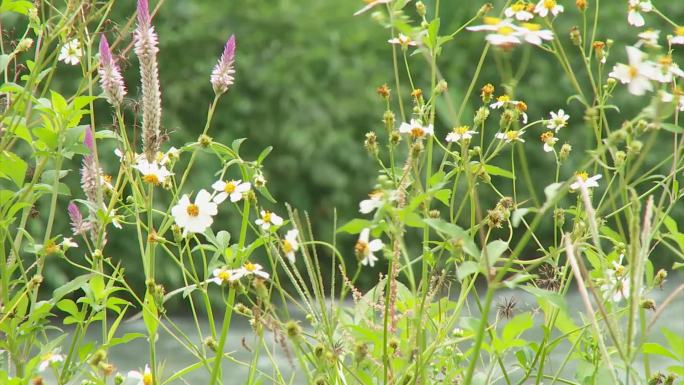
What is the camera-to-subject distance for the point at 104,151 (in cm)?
409

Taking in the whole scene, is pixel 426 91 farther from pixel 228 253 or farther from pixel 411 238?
pixel 228 253

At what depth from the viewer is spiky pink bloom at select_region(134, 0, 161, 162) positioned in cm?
135

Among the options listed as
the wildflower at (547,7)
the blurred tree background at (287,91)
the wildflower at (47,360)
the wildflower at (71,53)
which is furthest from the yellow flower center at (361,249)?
the blurred tree background at (287,91)

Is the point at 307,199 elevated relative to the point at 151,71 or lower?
lower

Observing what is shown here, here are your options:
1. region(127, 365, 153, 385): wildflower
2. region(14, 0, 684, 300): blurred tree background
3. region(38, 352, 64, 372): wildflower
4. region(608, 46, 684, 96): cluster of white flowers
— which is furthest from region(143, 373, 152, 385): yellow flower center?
region(14, 0, 684, 300): blurred tree background

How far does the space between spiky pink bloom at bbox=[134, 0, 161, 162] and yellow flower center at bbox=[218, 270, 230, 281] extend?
184 mm

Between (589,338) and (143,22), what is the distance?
752 millimetres

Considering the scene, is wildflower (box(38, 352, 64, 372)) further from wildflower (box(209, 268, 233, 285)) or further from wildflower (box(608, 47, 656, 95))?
wildflower (box(608, 47, 656, 95))

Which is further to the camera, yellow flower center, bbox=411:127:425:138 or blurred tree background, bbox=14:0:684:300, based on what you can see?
blurred tree background, bbox=14:0:684:300

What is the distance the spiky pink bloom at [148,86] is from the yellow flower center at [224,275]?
0.18m

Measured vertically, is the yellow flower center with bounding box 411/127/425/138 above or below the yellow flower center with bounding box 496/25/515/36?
below

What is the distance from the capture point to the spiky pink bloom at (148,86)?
1.35 meters

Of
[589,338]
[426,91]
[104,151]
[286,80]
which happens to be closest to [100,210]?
[589,338]

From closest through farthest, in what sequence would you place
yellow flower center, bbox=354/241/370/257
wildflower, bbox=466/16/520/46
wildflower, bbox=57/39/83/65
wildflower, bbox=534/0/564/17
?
1. wildflower, bbox=466/16/520/46
2. yellow flower center, bbox=354/241/370/257
3. wildflower, bbox=534/0/564/17
4. wildflower, bbox=57/39/83/65
